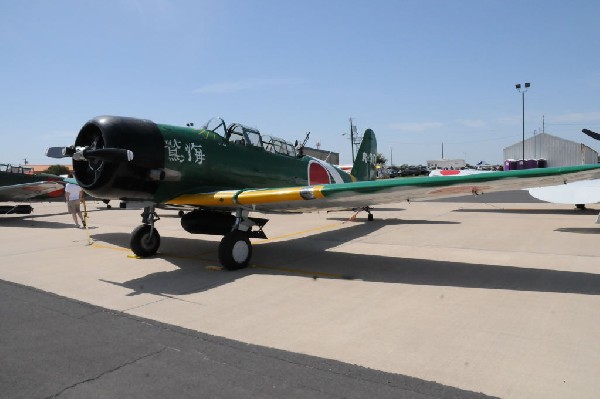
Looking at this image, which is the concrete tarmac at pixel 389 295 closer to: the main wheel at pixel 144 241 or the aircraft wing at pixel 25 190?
the main wheel at pixel 144 241

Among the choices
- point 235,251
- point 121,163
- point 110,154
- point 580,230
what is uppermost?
point 110,154

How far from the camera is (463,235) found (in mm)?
9953

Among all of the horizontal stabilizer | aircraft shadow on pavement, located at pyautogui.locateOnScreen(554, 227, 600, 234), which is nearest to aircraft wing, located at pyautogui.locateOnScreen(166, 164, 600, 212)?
aircraft shadow on pavement, located at pyautogui.locateOnScreen(554, 227, 600, 234)

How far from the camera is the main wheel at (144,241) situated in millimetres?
7754

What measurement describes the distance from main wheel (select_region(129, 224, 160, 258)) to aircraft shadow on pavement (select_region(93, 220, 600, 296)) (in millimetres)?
237

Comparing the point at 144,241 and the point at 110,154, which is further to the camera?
the point at 144,241

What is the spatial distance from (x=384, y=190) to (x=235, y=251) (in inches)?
101

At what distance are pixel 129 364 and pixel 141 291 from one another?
2262mm

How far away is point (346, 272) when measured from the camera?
6.30 m

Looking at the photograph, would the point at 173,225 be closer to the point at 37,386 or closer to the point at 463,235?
the point at 463,235

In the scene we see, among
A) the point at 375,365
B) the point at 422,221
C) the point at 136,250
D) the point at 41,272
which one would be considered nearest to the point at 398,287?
the point at 375,365

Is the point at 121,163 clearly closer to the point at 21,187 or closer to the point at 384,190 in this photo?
the point at 384,190

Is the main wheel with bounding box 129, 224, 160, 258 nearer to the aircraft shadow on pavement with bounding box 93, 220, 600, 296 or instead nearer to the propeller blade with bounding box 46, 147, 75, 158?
the aircraft shadow on pavement with bounding box 93, 220, 600, 296

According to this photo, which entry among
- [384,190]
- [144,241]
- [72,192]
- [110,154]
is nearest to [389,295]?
[384,190]
